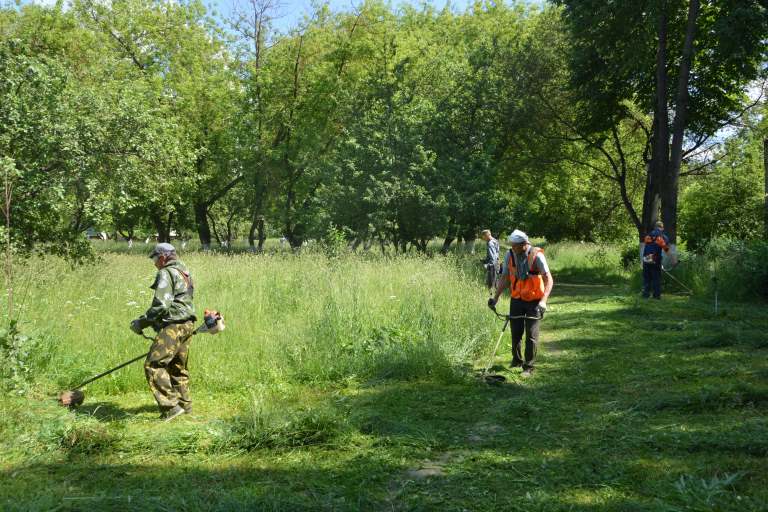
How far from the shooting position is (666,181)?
61.6 feet

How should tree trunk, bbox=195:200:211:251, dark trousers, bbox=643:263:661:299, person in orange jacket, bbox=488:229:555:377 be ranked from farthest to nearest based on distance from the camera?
tree trunk, bbox=195:200:211:251
dark trousers, bbox=643:263:661:299
person in orange jacket, bbox=488:229:555:377

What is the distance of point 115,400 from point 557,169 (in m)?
22.2

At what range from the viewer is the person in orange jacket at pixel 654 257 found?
14.8 meters

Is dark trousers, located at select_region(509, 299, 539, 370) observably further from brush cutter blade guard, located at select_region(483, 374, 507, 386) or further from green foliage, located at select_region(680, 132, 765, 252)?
green foliage, located at select_region(680, 132, 765, 252)

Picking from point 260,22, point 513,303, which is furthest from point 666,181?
point 260,22

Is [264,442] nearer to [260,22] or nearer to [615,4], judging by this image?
[615,4]

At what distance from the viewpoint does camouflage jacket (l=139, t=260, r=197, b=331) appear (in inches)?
233

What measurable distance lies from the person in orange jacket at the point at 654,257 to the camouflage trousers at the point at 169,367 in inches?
484

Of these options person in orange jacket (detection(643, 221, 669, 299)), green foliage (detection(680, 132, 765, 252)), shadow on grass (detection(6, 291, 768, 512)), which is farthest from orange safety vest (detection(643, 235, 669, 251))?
green foliage (detection(680, 132, 765, 252))

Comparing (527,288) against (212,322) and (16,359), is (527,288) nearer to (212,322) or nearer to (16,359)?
(212,322)

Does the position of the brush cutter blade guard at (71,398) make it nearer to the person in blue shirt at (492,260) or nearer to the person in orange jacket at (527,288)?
the person in orange jacket at (527,288)

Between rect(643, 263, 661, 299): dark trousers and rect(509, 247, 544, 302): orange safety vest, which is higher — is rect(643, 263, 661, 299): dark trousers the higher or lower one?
the lower one

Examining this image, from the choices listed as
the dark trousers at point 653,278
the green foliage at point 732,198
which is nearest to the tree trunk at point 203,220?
the dark trousers at point 653,278

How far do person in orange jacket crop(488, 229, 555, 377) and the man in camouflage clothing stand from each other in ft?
13.0
